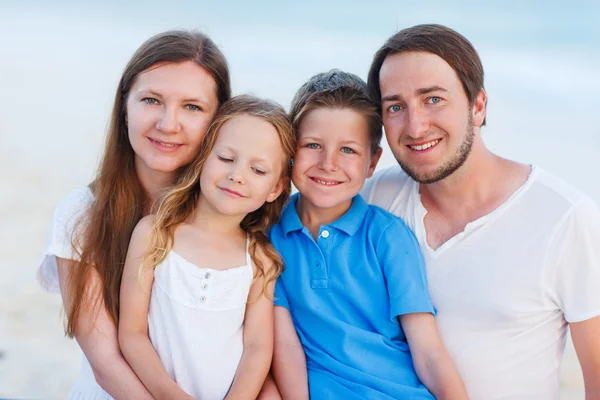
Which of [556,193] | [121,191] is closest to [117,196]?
[121,191]

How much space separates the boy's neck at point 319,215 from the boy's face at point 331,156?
6 cm

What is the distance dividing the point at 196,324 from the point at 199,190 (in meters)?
0.49

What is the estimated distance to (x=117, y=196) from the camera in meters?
2.51

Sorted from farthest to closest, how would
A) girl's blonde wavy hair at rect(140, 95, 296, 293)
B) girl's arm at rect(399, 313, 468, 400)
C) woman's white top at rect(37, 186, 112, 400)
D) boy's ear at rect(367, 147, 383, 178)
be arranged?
boy's ear at rect(367, 147, 383, 178) → woman's white top at rect(37, 186, 112, 400) → girl's blonde wavy hair at rect(140, 95, 296, 293) → girl's arm at rect(399, 313, 468, 400)

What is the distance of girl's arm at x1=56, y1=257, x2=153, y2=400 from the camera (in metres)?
2.28

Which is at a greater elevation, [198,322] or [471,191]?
[471,191]

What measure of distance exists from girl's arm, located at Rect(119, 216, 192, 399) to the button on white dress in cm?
4

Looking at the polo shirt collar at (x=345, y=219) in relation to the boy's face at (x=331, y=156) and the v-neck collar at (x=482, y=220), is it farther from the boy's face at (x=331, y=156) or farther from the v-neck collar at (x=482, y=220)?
the v-neck collar at (x=482, y=220)

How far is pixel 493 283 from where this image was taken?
2328 millimetres

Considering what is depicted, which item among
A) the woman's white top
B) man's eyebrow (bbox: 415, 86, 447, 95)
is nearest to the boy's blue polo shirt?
man's eyebrow (bbox: 415, 86, 447, 95)

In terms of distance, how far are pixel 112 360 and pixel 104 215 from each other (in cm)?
51

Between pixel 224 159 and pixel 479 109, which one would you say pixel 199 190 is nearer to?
pixel 224 159

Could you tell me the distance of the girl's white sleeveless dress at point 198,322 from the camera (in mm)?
2275

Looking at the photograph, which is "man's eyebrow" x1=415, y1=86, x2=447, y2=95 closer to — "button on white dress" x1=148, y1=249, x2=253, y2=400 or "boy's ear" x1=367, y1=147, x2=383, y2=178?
"boy's ear" x1=367, y1=147, x2=383, y2=178
